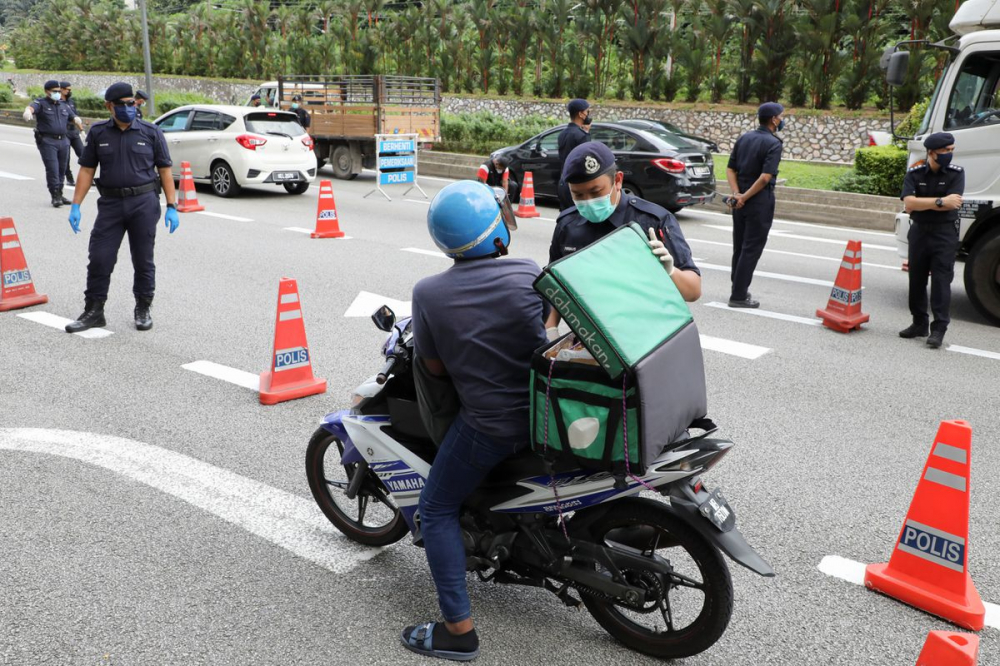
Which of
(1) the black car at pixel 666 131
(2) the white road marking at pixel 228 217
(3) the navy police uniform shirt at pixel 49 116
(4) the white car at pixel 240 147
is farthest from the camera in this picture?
(4) the white car at pixel 240 147

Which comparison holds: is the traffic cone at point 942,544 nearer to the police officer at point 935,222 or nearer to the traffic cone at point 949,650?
the traffic cone at point 949,650

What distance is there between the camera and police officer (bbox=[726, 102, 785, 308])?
8.23 m

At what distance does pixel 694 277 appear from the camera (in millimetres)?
3824

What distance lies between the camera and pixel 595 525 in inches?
123

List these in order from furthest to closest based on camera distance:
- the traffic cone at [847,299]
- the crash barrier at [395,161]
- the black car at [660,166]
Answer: the crash barrier at [395,161]
the black car at [660,166]
the traffic cone at [847,299]

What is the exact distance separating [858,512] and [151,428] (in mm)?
3984

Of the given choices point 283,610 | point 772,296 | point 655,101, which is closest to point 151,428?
point 283,610

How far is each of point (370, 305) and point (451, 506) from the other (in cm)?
547

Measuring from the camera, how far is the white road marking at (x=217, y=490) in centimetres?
401

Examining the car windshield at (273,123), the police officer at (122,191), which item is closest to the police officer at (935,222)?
the police officer at (122,191)

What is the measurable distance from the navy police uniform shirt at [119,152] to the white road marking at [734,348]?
480cm

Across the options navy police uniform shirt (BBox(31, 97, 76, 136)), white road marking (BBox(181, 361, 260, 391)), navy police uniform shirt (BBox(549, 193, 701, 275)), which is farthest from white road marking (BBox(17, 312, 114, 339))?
navy police uniform shirt (BBox(31, 97, 76, 136))

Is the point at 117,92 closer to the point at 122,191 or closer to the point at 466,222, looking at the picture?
the point at 122,191

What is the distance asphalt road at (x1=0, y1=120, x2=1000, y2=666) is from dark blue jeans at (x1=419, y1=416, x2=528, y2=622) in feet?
0.94
